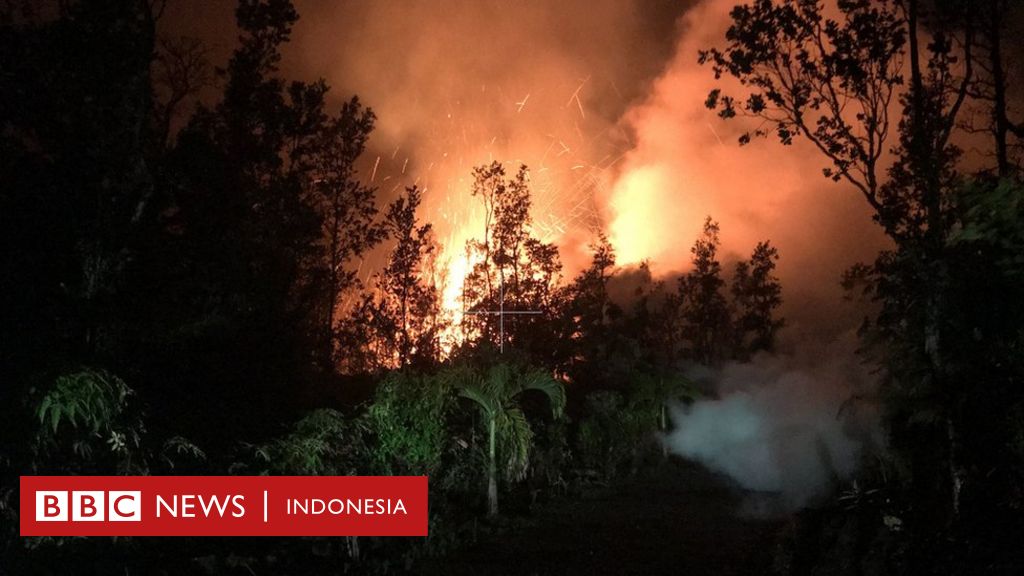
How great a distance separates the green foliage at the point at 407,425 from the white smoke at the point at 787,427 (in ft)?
27.2

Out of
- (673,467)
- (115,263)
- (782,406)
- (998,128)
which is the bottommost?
(673,467)

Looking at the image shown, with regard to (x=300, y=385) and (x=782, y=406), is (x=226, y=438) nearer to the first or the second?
(x=300, y=385)

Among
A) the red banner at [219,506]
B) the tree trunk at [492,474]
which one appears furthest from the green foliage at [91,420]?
the tree trunk at [492,474]

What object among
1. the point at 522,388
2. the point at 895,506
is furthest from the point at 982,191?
the point at 522,388

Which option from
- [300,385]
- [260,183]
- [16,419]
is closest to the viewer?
[16,419]

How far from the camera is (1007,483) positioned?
31.8 feet

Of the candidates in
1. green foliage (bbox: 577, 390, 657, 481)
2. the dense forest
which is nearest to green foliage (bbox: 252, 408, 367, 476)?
the dense forest

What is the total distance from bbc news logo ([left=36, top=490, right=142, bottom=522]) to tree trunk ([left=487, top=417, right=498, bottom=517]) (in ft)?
22.4

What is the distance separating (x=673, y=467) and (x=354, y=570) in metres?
15.0

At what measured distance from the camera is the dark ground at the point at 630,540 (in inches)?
428

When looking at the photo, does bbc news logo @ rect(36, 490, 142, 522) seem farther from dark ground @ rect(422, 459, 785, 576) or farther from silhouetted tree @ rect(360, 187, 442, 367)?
silhouetted tree @ rect(360, 187, 442, 367)

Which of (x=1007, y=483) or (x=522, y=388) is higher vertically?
(x=522, y=388)

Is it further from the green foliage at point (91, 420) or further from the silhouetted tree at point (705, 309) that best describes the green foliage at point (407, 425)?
the silhouetted tree at point (705, 309)

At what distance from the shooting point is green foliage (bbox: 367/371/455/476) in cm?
1241
